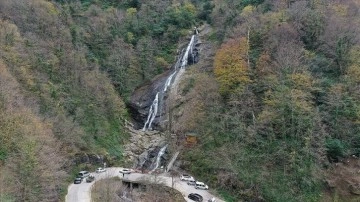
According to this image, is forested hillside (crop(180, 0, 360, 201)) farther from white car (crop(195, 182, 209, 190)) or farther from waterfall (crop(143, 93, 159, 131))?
waterfall (crop(143, 93, 159, 131))

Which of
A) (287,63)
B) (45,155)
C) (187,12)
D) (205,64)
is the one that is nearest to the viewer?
(45,155)

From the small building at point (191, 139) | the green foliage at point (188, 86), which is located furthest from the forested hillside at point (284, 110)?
the green foliage at point (188, 86)

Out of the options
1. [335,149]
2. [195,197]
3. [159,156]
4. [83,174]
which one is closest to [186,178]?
[195,197]

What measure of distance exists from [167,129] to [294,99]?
2081 cm

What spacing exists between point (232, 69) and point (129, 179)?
19.3 m

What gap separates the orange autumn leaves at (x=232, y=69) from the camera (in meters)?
49.7

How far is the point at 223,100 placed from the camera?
2003 inches

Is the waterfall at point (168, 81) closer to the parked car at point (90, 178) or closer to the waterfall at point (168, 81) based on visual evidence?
the waterfall at point (168, 81)

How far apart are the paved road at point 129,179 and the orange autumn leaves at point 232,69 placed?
546 inches

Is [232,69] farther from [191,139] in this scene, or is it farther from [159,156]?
[159,156]

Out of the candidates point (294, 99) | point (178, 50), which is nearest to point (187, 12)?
point (178, 50)

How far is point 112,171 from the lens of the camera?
48344 mm

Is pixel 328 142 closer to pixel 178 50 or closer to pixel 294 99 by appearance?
pixel 294 99

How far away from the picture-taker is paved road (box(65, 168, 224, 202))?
40.4 metres
